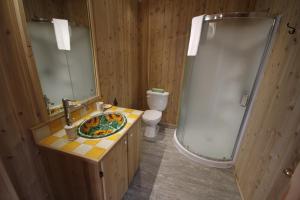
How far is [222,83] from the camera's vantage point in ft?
5.52

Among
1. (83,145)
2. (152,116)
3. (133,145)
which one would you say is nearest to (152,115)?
(152,116)

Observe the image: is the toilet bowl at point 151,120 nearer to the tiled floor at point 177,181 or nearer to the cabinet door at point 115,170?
the tiled floor at point 177,181

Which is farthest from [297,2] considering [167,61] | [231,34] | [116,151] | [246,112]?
[116,151]

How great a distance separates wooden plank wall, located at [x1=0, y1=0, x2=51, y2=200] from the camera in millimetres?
792

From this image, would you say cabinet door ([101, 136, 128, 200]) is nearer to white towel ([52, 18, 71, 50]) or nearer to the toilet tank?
white towel ([52, 18, 71, 50])

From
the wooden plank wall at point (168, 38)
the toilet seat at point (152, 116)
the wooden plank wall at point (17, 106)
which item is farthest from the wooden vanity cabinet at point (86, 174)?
the wooden plank wall at point (168, 38)

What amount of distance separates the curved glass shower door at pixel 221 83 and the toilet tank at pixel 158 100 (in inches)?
18.9

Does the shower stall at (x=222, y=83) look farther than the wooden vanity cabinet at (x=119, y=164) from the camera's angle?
Yes

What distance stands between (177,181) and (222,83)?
1379 mm

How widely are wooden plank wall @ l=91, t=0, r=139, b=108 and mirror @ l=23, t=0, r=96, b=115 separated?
0.16 meters

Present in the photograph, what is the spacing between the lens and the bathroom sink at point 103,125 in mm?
1210

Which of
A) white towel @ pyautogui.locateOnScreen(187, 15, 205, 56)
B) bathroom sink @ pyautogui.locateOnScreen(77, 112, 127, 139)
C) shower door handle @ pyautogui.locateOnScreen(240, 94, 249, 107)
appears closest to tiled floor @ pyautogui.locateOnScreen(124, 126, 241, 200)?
bathroom sink @ pyautogui.locateOnScreen(77, 112, 127, 139)

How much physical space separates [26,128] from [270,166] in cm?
195

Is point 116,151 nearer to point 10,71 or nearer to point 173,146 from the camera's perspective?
point 10,71
